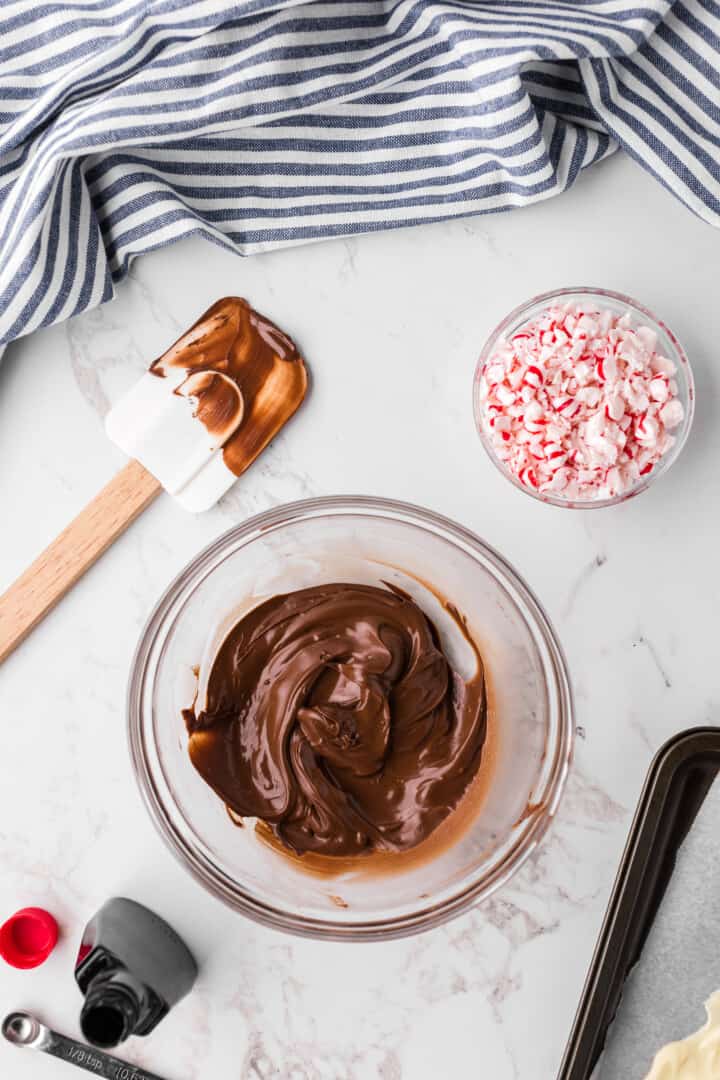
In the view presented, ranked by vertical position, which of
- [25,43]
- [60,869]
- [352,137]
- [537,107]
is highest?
[25,43]

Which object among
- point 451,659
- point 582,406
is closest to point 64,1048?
point 451,659

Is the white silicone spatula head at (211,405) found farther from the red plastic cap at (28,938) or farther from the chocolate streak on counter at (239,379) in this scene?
the red plastic cap at (28,938)

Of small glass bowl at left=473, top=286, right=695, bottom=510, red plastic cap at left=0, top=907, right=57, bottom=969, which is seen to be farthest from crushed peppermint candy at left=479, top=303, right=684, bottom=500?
red plastic cap at left=0, top=907, right=57, bottom=969

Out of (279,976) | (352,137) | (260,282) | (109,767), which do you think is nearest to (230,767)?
(109,767)

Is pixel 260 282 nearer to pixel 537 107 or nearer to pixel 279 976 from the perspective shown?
pixel 537 107

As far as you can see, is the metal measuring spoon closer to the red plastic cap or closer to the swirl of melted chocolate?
the red plastic cap

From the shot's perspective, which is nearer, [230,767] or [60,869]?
[230,767]

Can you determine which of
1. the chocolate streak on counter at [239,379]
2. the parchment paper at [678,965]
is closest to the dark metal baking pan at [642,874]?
the parchment paper at [678,965]
